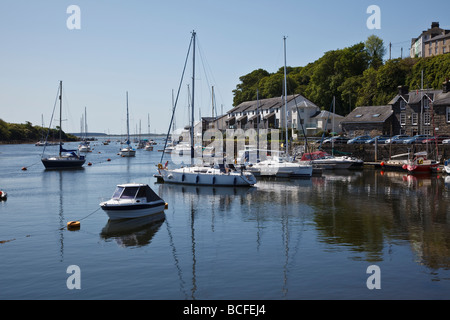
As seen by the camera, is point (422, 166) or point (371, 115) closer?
point (422, 166)

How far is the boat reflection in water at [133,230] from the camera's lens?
2509 centimetres

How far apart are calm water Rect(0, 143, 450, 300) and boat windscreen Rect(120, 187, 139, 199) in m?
1.96

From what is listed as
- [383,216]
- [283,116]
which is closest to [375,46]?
[283,116]

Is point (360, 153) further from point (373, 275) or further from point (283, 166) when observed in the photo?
point (373, 275)

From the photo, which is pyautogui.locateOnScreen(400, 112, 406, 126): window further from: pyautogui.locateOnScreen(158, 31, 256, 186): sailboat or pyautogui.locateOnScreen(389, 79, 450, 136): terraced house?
pyautogui.locateOnScreen(158, 31, 256, 186): sailboat

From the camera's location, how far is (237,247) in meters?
23.4

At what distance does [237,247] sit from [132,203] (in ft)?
31.7

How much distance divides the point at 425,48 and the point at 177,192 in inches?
3968

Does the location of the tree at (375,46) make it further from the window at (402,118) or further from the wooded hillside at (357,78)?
the window at (402,118)

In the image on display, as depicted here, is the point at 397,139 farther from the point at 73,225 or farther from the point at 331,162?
the point at 73,225

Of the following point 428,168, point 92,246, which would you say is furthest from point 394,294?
point 428,168

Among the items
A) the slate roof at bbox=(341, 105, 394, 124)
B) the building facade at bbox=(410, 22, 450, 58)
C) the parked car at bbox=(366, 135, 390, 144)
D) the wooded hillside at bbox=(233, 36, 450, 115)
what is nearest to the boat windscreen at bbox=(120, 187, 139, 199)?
the parked car at bbox=(366, 135, 390, 144)

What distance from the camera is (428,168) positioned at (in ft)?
185

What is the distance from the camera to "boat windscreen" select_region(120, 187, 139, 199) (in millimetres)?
30495
